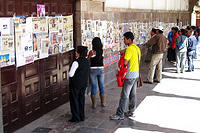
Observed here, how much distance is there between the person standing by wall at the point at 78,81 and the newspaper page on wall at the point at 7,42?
3.97 feet

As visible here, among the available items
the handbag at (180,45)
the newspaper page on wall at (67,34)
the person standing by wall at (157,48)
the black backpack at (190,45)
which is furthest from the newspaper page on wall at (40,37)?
the black backpack at (190,45)

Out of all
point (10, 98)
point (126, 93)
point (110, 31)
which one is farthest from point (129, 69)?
point (110, 31)

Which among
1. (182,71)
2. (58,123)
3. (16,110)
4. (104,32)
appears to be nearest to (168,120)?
(58,123)

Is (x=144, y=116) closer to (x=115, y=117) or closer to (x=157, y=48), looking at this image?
(x=115, y=117)

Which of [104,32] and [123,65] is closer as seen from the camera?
[123,65]

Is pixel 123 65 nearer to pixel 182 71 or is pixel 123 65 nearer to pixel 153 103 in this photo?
pixel 153 103

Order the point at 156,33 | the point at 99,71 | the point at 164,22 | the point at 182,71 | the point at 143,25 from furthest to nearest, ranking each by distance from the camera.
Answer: the point at 164,22
the point at 143,25
the point at 182,71
the point at 156,33
the point at 99,71

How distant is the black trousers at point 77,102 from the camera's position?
6.45 metres

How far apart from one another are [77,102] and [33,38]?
5.18 feet

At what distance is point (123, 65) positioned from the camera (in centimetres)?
650

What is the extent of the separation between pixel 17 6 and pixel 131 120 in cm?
331

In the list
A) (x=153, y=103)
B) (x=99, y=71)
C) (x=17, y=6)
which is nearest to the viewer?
(x=17, y=6)

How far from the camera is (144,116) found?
7105mm

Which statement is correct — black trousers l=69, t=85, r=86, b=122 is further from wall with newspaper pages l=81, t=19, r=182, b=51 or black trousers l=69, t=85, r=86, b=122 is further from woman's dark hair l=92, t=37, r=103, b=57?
wall with newspaper pages l=81, t=19, r=182, b=51
